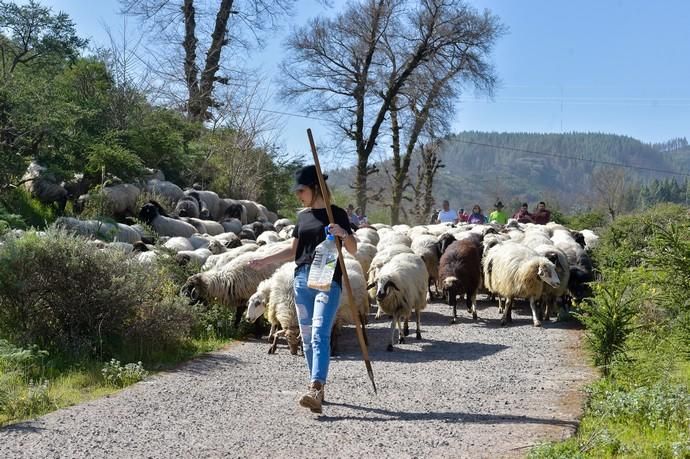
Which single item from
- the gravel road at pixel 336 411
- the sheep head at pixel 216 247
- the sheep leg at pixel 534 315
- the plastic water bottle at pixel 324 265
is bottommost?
the gravel road at pixel 336 411

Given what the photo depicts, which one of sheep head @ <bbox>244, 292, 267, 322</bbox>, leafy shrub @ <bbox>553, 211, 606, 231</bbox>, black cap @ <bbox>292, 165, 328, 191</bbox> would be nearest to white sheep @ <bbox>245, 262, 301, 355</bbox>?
sheep head @ <bbox>244, 292, 267, 322</bbox>

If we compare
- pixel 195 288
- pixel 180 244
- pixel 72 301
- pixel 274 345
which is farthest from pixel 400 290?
pixel 180 244

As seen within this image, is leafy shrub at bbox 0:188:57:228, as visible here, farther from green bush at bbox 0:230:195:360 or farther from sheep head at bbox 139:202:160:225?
green bush at bbox 0:230:195:360

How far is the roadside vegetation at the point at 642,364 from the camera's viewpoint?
552cm

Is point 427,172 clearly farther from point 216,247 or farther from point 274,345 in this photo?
point 274,345

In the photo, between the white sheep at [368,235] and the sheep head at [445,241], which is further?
the white sheep at [368,235]

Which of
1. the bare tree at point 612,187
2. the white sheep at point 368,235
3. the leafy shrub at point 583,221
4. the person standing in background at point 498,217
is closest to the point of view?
the white sheep at point 368,235

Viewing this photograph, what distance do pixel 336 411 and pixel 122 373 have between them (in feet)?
8.41

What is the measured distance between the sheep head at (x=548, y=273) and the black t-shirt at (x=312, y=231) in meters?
6.74

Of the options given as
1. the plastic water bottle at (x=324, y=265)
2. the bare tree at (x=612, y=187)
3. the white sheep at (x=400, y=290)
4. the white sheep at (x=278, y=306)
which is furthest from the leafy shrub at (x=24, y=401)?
the bare tree at (x=612, y=187)

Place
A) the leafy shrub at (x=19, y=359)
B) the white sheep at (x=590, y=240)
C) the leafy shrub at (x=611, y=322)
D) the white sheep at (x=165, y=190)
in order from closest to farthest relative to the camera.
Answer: the leafy shrub at (x=19, y=359) → the leafy shrub at (x=611, y=322) → the white sheep at (x=590, y=240) → the white sheep at (x=165, y=190)

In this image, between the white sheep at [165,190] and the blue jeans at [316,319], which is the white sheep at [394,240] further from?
the blue jeans at [316,319]

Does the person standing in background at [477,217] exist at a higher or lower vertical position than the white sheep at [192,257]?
higher

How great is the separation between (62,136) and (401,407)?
14726mm
